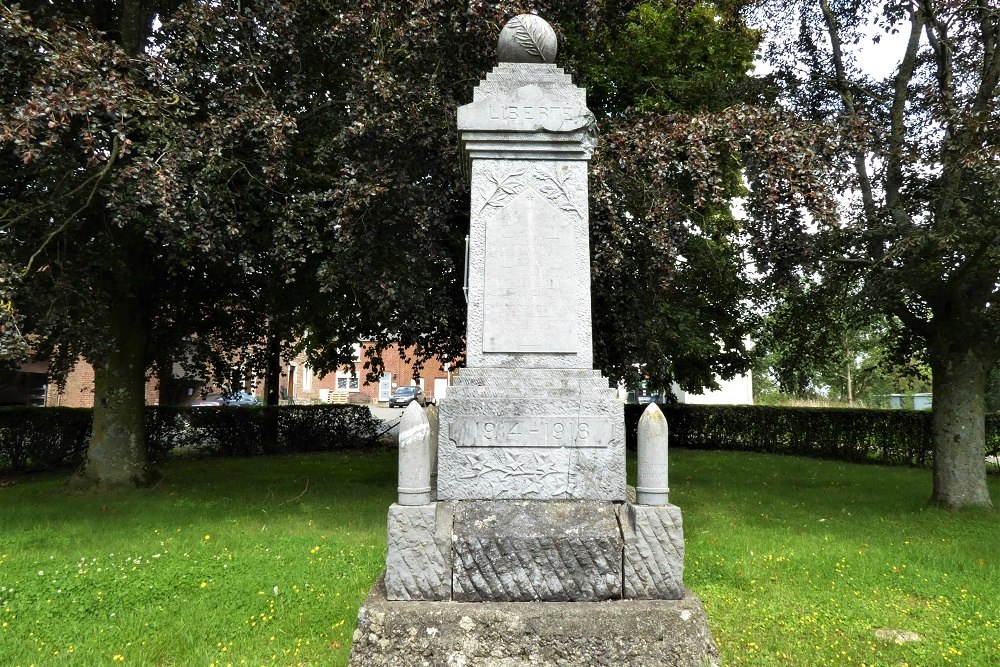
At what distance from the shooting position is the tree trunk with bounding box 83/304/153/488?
38.3ft

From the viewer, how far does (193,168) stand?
8531 mm

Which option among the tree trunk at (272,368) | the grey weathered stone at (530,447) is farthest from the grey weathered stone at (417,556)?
the tree trunk at (272,368)

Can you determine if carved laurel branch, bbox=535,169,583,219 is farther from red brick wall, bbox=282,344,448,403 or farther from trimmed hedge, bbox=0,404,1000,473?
red brick wall, bbox=282,344,448,403

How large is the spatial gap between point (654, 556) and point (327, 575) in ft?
12.3

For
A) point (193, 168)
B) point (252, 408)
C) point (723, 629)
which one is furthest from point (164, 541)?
point (252, 408)

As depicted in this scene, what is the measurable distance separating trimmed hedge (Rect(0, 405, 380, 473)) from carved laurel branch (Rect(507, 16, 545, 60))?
14028 mm

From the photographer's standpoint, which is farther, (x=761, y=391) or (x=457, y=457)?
(x=761, y=391)

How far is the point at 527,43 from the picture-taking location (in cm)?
475

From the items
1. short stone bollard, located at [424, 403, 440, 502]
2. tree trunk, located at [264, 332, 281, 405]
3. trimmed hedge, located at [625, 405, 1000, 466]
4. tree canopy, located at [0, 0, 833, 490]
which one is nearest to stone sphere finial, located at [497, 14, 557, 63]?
short stone bollard, located at [424, 403, 440, 502]

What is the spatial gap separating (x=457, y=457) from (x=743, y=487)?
34.1ft

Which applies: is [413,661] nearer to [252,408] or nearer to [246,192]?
[246,192]

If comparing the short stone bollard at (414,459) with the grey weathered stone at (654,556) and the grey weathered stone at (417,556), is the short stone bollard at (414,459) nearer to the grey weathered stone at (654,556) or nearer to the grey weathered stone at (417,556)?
the grey weathered stone at (417,556)

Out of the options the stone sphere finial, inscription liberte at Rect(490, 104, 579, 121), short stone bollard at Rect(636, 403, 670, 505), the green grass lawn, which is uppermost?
the stone sphere finial

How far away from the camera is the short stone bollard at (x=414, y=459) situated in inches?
157
